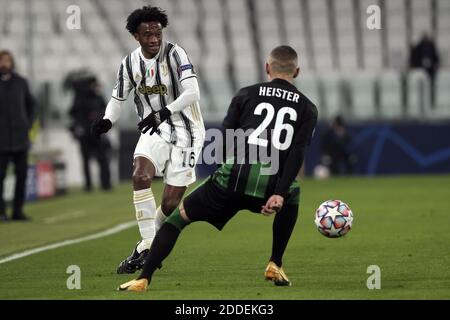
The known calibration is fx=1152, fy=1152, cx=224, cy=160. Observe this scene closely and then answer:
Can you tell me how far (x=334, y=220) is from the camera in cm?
947

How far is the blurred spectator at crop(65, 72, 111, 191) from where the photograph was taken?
23094 millimetres

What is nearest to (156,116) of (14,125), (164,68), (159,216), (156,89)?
(156,89)

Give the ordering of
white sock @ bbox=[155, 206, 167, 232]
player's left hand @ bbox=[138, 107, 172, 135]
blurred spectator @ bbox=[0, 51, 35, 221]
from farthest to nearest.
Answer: blurred spectator @ bbox=[0, 51, 35, 221], white sock @ bbox=[155, 206, 167, 232], player's left hand @ bbox=[138, 107, 172, 135]

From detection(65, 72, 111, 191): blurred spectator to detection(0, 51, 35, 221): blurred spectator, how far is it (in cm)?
656

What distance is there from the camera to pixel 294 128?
8258 mm

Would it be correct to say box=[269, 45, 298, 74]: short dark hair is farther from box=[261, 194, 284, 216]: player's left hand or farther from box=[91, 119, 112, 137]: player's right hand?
box=[91, 119, 112, 137]: player's right hand

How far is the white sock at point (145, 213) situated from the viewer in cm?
974

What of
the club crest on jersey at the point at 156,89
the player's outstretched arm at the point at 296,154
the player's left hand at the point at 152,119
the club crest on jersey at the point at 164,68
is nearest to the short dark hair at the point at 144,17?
the club crest on jersey at the point at 164,68

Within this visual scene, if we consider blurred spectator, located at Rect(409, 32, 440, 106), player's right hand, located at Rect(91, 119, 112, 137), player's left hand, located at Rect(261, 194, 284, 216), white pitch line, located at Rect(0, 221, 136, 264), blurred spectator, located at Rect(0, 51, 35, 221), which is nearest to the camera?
player's left hand, located at Rect(261, 194, 284, 216)

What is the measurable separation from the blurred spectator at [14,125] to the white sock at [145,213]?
264 inches

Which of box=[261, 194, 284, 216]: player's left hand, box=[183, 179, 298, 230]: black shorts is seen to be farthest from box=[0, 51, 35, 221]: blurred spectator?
box=[261, 194, 284, 216]: player's left hand

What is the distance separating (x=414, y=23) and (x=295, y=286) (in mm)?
24769
